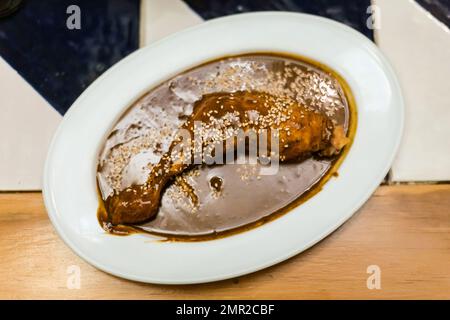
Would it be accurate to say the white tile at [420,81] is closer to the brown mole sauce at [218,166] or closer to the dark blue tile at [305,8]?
the dark blue tile at [305,8]

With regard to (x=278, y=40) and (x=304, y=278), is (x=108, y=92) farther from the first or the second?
(x=304, y=278)

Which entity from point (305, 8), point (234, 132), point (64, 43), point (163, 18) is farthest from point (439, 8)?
point (64, 43)

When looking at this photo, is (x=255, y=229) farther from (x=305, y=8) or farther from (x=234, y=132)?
(x=305, y=8)

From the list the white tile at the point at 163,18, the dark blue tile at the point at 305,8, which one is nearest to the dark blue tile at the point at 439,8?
the dark blue tile at the point at 305,8

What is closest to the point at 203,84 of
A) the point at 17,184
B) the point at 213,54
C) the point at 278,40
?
the point at 213,54

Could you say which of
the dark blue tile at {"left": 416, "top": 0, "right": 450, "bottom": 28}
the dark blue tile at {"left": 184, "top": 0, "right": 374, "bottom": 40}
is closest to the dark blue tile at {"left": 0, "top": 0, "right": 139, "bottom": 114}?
the dark blue tile at {"left": 184, "top": 0, "right": 374, "bottom": 40}

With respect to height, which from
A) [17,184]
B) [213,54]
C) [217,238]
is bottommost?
[217,238]
